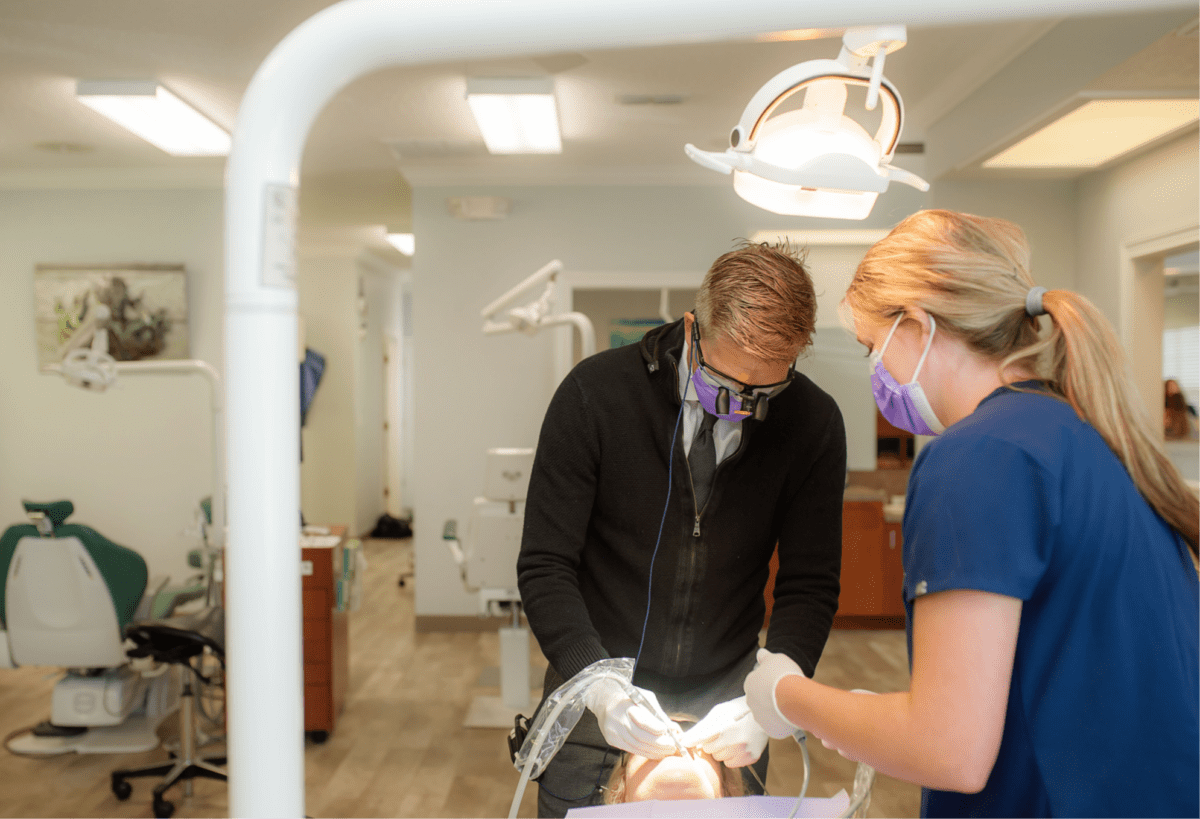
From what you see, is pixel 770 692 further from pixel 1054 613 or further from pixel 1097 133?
pixel 1097 133

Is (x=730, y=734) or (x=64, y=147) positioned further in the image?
(x=64, y=147)

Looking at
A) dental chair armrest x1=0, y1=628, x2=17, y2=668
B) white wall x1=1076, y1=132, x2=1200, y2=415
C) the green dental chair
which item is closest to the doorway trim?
white wall x1=1076, y1=132, x2=1200, y2=415

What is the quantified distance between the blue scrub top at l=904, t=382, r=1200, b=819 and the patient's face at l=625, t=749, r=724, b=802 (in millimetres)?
566

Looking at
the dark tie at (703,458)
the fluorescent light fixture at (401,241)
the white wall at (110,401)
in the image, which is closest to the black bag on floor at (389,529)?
the fluorescent light fixture at (401,241)

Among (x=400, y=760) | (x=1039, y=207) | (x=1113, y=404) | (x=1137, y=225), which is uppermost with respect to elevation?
(x=1039, y=207)

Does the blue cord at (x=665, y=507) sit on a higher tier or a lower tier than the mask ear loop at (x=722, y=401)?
lower

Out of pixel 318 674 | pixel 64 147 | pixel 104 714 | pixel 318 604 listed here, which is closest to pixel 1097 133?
pixel 318 604

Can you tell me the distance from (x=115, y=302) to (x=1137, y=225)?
539 centimetres

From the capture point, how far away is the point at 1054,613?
2.39ft

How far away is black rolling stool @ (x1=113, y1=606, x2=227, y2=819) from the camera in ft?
8.95

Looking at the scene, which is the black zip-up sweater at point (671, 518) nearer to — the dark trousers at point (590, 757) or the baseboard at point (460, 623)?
the dark trousers at point (590, 757)

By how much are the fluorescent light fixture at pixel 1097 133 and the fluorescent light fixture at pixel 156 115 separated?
3655 mm

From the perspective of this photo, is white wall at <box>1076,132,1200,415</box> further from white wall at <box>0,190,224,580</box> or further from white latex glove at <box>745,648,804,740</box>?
white wall at <box>0,190,224,580</box>

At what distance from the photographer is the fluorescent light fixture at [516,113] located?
3346 millimetres
